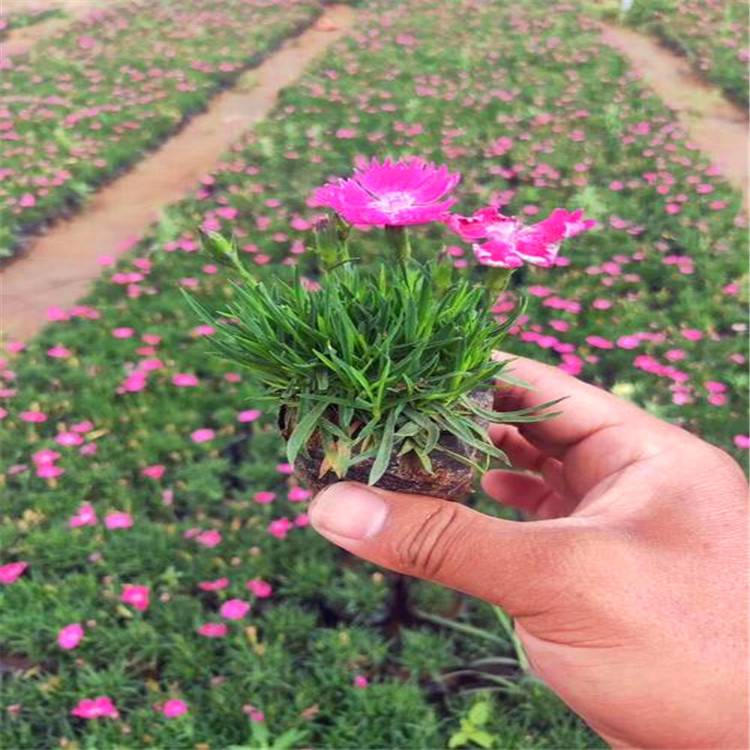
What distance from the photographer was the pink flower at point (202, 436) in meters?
2.89

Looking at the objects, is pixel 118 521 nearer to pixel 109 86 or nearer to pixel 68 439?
pixel 68 439

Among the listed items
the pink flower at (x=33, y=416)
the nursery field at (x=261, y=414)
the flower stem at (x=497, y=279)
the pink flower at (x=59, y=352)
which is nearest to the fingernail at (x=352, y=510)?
the nursery field at (x=261, y=414)

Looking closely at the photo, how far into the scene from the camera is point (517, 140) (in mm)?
5441

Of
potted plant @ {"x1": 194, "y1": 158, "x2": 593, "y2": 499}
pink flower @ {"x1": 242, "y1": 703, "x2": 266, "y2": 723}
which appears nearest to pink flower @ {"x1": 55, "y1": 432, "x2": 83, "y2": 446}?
pink flower @ {"x1": 242, "y1": 703, "x2": 266, "y2": 723}

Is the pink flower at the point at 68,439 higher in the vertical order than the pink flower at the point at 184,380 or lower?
lower

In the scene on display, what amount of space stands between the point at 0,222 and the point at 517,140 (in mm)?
3322

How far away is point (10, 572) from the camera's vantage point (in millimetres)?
2396

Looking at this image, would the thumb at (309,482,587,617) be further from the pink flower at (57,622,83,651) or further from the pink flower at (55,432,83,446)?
the pink flower at (55,432,83,446)

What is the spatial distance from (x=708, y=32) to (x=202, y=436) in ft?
23.3

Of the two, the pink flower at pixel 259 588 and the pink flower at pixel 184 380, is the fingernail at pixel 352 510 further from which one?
the pink flower at pixel 184 380

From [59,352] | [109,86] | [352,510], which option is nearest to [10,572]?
[59,352]

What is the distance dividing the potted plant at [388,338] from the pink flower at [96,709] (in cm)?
119

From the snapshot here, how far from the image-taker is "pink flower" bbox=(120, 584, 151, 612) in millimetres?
2309

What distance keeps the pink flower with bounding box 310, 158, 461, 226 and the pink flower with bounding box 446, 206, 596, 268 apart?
56 millimetres
